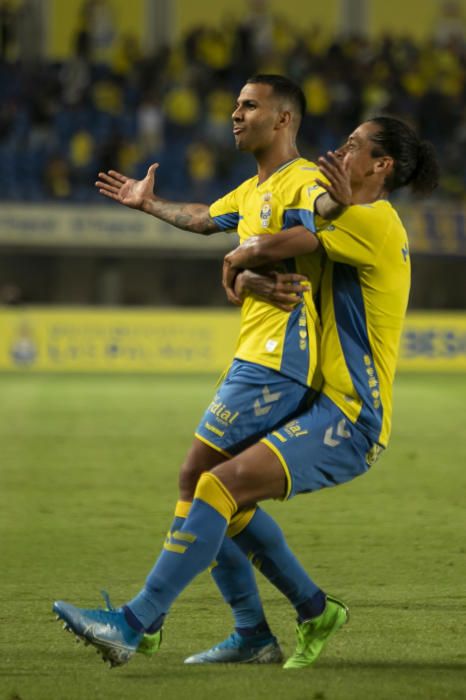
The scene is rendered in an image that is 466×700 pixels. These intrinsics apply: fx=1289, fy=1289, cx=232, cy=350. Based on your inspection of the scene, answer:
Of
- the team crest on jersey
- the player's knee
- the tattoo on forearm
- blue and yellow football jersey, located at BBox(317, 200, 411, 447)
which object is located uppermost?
the team crest on jersey

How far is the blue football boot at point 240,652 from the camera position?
4.79 metres

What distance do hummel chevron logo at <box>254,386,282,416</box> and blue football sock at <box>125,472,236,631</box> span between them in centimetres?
31

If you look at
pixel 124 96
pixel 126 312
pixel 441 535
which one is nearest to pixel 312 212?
pixel 441 535

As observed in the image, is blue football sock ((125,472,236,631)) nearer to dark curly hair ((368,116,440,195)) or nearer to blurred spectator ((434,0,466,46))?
dark curly hair ((368,116,440,195))

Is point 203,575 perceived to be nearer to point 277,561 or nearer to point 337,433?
point 277,561

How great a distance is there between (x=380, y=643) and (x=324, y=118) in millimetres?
19443

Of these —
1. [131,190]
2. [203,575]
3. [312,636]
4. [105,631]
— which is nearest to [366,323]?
[312,636]

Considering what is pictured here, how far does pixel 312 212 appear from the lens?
4.51m

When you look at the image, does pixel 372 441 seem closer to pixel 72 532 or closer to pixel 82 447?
pixel 72 532

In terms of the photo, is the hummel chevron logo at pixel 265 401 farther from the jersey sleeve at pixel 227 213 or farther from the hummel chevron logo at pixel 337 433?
the jersey sleeve at pixel 227 213

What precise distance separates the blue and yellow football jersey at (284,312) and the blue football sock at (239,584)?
71 cm

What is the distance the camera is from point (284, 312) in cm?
464

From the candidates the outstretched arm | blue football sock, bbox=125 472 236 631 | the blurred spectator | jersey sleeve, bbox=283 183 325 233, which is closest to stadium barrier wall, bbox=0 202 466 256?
the blurred spectator

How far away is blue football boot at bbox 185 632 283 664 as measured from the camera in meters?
4.79
